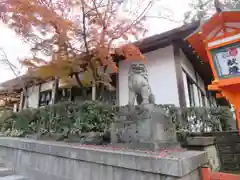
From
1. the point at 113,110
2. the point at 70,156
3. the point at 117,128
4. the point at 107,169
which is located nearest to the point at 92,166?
the point at 107,169

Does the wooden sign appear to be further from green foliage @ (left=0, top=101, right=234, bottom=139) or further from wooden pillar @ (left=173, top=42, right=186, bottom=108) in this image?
wooden pillar @ (left=173, top=42, right=186, bottom=108)

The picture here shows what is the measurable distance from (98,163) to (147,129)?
46.3 inches

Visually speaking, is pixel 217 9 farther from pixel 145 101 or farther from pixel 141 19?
pixel 141 19

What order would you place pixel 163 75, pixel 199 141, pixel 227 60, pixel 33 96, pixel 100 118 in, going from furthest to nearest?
pixel 33 96 → pixel 163 75 → pixel 100 118 → pixel 199 141 → pixel 227 60

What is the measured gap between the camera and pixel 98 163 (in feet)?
11.6

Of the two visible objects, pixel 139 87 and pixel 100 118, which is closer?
pixel 139 87

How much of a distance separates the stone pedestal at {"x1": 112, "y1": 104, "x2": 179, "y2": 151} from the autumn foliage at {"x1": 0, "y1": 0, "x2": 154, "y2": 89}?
295 centimetres

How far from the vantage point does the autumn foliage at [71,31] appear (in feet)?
17.0

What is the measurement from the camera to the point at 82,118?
5.38 m

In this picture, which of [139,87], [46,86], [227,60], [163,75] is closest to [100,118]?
[139,87]

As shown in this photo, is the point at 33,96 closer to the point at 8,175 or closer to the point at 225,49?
the point at 8,175

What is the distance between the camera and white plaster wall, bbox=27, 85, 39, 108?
48.5 feet

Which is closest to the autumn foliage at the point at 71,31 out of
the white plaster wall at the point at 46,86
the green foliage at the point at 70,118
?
the green foliage at the point at 70,118

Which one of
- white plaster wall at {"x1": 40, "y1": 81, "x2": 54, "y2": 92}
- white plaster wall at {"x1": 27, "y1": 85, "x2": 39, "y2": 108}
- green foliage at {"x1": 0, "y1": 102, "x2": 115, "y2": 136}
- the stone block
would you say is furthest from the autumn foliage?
white plaster wall at {"x1": 27, "y1": 85, "x2": 39, "y2": 108}
